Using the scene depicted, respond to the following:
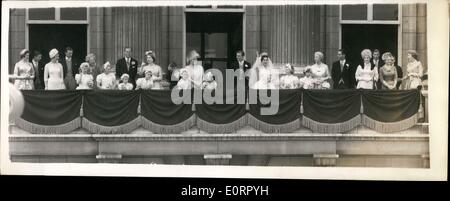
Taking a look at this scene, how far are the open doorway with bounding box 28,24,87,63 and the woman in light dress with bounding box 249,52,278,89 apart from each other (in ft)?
5.69

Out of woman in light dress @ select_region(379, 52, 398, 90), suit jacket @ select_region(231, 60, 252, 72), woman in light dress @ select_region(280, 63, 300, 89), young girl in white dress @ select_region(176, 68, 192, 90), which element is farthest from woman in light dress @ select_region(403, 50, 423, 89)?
young girl in white dress @ select_region(176, 68, 192, 90)

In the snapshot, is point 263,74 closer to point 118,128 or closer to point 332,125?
point 332,125

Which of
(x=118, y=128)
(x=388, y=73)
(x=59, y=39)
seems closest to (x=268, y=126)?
(x=388, y=73)

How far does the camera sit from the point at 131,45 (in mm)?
6414

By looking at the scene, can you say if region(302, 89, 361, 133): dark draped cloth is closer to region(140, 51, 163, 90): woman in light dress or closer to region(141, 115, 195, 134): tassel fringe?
region(141, 115, 195, 134): tassel fringe

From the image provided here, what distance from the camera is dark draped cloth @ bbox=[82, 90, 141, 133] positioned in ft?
20.7

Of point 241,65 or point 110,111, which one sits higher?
point 241,65

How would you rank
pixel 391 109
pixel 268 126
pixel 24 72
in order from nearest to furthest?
1. pixel 391 109
2. pixel 268 126
3. pixel 24 72

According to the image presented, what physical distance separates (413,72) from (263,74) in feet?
4.81

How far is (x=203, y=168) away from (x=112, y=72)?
135 cm

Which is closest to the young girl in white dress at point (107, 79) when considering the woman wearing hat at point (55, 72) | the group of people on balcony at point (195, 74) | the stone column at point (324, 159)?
the group of people on balcony at point (195, 74)

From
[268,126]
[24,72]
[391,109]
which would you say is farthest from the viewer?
[24,72]

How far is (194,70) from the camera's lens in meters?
6.34
